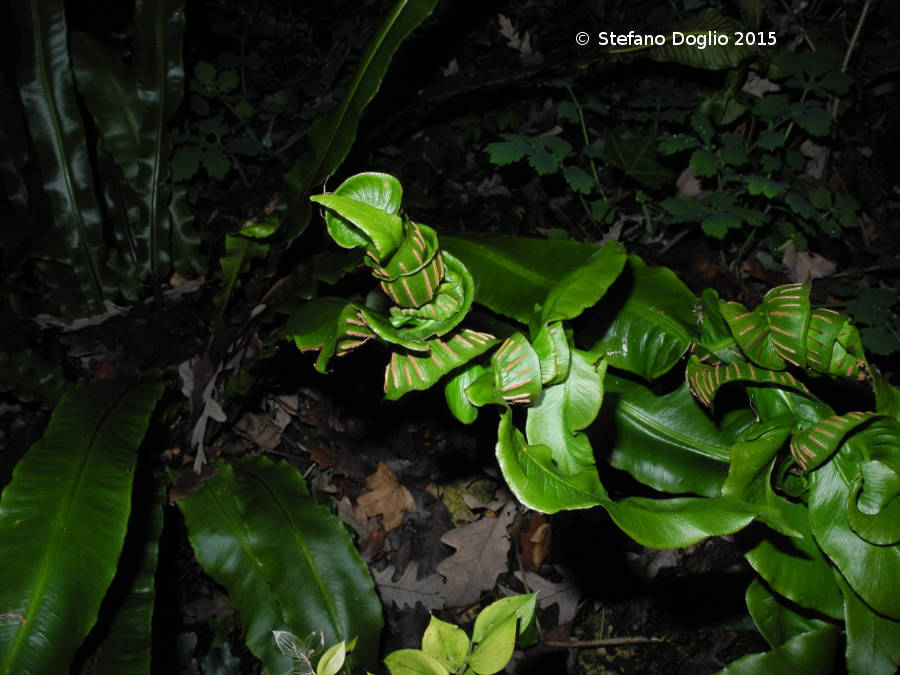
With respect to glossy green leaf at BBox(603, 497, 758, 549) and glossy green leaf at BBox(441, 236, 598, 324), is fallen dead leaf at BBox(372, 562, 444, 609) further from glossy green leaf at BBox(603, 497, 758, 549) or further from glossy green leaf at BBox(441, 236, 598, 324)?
glossy green leaf at BBox(603, 497, 758, 549)

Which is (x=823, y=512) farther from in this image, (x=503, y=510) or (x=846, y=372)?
(x=503, y=510)

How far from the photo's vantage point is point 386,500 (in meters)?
Result: 1.99

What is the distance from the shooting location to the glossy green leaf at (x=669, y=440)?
119cm

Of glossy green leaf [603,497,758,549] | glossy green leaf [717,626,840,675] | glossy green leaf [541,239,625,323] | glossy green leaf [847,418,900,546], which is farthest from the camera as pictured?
glossy green leaf [717,626,840,675]

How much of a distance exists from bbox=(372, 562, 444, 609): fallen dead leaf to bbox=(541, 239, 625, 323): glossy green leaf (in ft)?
4.42

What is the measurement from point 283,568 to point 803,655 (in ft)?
3.63

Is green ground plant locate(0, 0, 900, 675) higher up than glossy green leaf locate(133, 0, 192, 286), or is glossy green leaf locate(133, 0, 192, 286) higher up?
glossy green leaf locate(133, 0, 192, 286)

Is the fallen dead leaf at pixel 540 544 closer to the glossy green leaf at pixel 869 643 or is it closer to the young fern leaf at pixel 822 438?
the glossy green leaf at pixel 869 643

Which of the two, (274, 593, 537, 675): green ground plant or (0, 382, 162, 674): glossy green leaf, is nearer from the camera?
(274, 593, 537, 675): green ground plant

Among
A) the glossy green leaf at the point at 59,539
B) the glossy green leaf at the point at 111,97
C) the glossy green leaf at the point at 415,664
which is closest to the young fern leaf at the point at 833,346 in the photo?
the glossy green leaf at the point at 415,664

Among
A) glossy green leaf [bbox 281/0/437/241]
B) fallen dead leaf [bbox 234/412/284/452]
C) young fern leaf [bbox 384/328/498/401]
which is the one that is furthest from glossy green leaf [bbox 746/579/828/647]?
fallen dead leaf [bbox 234/412/284/452]

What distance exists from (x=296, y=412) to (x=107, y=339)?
738mm

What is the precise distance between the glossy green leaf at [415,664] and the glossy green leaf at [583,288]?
40 cm

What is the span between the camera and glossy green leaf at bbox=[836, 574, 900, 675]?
38.4 inches
